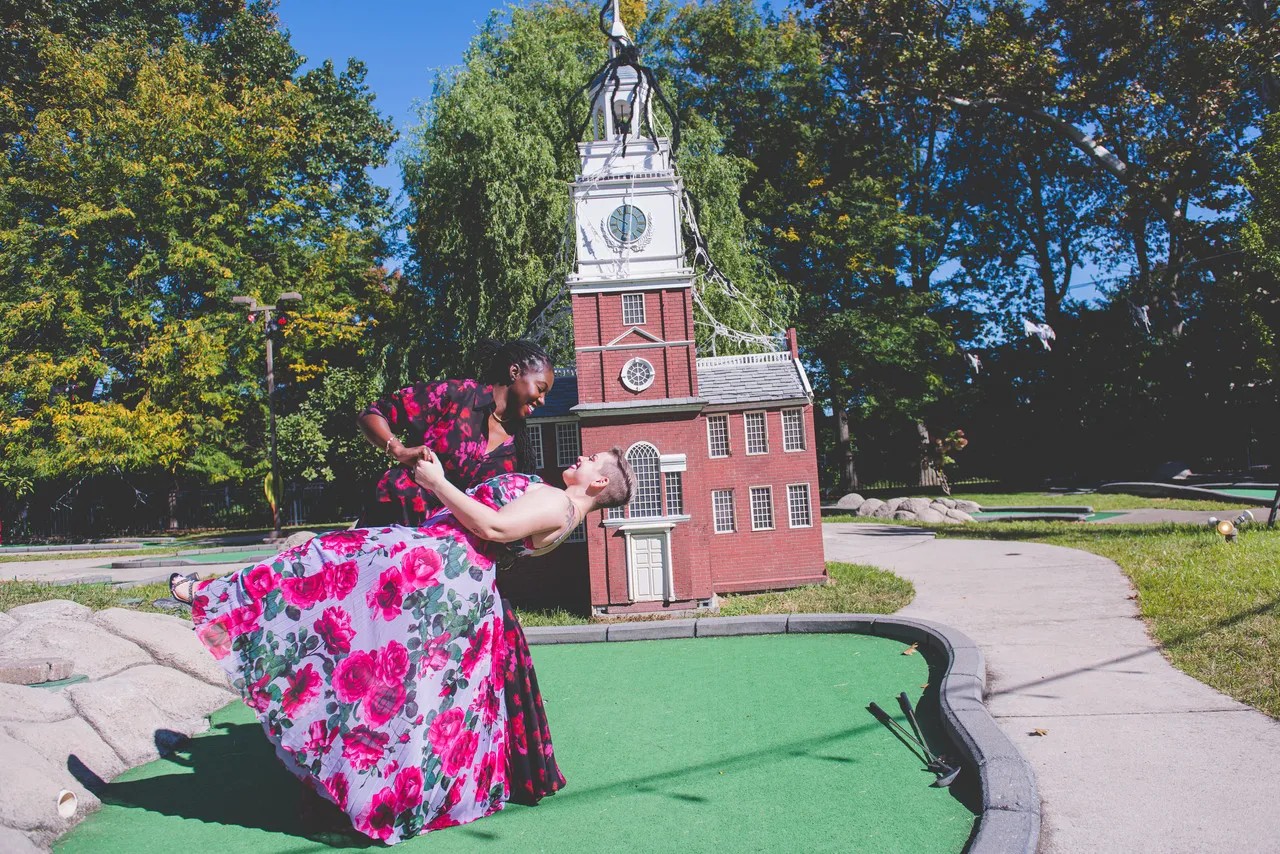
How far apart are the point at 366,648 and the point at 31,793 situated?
1.71 m

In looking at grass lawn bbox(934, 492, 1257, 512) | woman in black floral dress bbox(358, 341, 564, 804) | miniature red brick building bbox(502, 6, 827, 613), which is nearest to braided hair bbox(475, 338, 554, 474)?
Answer: woman in black floral dress bbox(358, 341, 564, 804)

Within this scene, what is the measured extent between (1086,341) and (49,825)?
38.0 metres

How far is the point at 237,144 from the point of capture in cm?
2866

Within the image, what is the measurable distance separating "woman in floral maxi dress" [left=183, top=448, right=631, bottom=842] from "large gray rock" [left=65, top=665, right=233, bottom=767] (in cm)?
207

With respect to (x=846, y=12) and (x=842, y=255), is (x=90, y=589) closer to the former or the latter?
(x=842, y=255)

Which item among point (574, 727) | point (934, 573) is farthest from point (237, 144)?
point (574, 727)

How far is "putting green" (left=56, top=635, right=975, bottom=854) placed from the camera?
3.96 m

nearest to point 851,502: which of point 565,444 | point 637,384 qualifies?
point 565,444

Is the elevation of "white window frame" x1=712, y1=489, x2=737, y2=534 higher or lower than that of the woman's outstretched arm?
lower

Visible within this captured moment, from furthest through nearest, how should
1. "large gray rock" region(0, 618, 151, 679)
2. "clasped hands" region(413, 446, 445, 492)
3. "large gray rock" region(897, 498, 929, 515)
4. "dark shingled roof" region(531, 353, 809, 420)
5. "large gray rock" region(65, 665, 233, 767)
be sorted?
"large gray rock" region(897, 498, 929, 515)
"dark shingled roof" region(531, 353, 809, 420)
"large gray rock" region(0, 618, 151, 679)
"large gray rock" region(65, 665, 233, 767)
"clasped hands" region(413, 446, 445, 492)

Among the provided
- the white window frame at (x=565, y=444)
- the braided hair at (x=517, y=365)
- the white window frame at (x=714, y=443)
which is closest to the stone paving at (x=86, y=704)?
the braided hair at (x=517, y=365)

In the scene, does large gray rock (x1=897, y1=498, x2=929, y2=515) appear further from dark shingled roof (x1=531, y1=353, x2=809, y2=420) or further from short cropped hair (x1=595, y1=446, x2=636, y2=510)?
short cropped hair (x1=595, y1=446, x2=636, y2=510)

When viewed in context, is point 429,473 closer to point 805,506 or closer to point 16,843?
point 16,843

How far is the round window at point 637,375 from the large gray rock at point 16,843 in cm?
859
